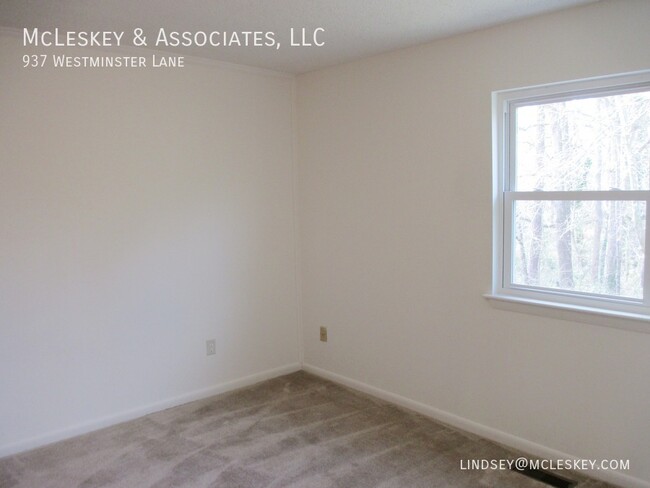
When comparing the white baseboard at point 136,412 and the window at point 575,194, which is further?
the white baseboard at point 136,412

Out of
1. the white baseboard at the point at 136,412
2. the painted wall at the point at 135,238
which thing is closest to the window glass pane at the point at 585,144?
the painted wall at the point at 135,238

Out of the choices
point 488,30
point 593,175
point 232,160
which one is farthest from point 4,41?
point 593,175

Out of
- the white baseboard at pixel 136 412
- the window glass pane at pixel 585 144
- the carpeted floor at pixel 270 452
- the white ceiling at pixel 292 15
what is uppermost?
the white ceiling at pixel 292 15

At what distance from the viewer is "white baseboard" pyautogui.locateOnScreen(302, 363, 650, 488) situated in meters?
2.52

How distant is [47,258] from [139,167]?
0.78 metres

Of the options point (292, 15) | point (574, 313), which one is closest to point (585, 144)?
point (574, 313)

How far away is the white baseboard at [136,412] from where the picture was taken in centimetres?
295

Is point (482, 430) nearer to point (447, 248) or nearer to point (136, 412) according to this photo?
point (447, 248)

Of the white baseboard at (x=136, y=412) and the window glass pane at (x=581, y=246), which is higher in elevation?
the window glass pane at (x=581, y=246)

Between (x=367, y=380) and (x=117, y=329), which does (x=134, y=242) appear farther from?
(x=367, y=380)

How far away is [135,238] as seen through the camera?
10.9 feet

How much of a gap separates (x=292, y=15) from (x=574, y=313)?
6.83ft

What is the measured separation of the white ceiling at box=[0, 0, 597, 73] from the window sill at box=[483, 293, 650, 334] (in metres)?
Result: 1.48

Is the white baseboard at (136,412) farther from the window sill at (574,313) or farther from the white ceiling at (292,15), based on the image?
the white ceiling at (292,15)
